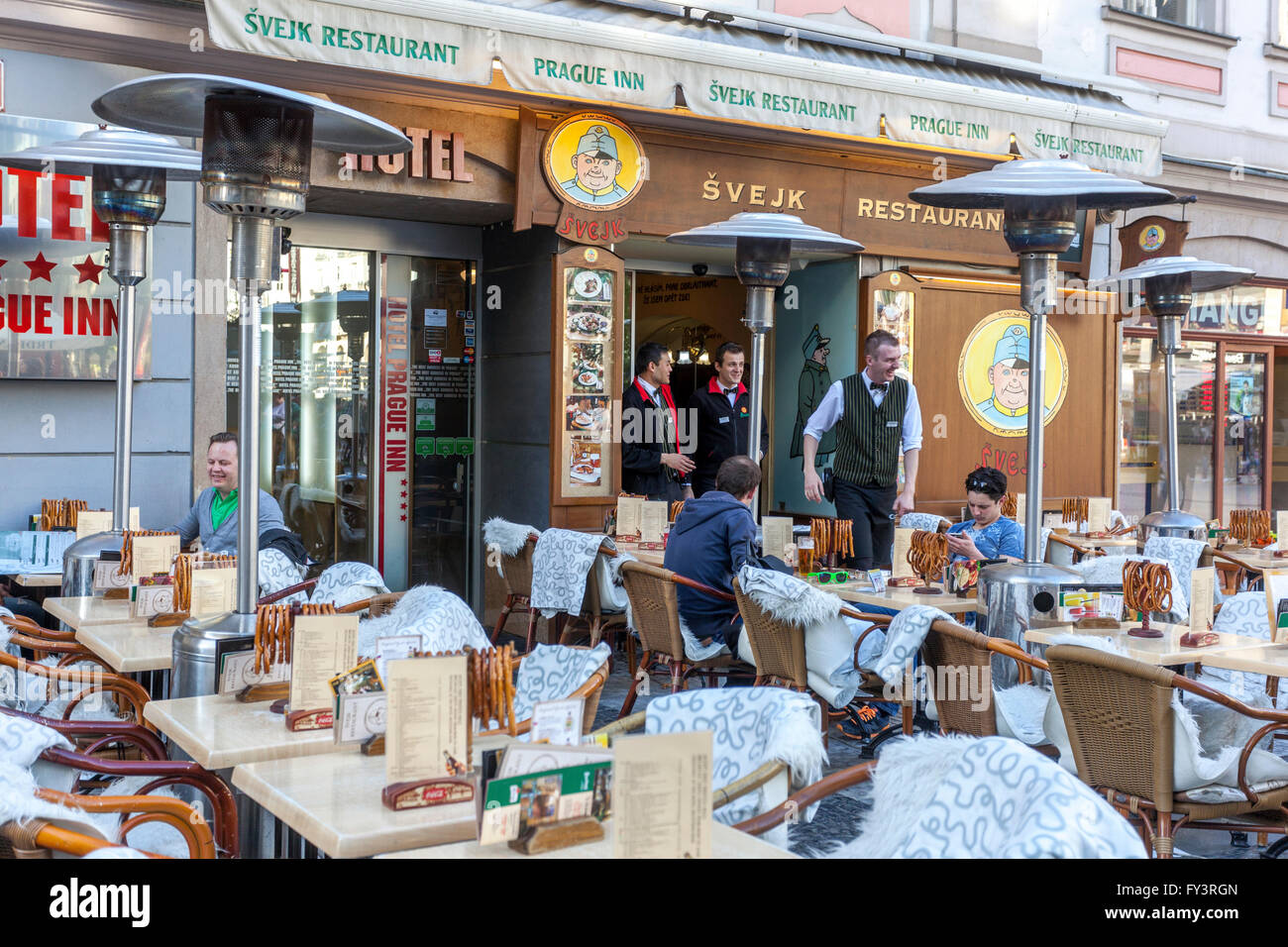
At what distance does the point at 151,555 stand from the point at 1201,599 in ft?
12.4

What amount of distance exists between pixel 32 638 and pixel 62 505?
2.39 metres

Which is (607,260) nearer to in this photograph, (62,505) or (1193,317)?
(62,505)

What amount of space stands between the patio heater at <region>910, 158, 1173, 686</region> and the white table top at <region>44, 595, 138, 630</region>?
10.5ft

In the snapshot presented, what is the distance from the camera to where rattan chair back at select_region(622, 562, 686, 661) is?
570 cm

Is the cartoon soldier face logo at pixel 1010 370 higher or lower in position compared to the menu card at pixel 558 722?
higher

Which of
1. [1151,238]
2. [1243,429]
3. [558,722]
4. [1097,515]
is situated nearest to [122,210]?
[558,722]

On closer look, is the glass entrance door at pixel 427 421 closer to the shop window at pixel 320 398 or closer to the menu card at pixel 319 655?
the shop window at pixel 320 398

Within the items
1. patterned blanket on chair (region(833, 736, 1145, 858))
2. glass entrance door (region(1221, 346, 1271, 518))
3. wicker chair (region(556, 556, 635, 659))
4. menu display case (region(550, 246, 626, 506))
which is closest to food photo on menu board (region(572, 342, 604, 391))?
menu display case (region(550, 246, 626, 506))

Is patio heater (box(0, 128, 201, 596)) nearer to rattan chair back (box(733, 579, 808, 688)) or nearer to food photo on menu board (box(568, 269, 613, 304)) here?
rattan chair back (box(733, 579, 808, 688))

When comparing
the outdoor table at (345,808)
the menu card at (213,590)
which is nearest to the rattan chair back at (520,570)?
the menu card at (213,590)

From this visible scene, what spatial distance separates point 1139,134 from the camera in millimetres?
9359

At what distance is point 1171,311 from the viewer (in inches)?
335

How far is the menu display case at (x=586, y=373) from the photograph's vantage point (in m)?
8.46

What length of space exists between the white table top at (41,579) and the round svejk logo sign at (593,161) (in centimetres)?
385
